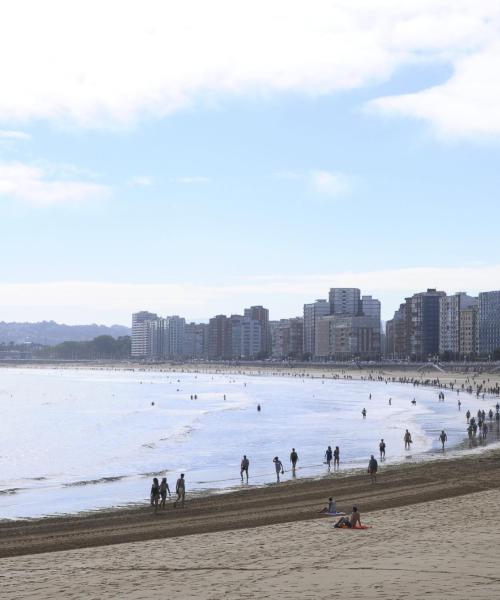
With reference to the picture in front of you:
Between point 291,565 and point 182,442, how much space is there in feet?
113

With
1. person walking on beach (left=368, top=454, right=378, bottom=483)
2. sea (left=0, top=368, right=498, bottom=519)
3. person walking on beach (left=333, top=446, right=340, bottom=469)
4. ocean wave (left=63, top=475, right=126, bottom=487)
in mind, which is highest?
person walking on beach (left=368, top=454, right=378, bottom=483)

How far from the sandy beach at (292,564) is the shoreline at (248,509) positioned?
121cm

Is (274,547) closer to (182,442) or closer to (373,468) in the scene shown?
(373,468)

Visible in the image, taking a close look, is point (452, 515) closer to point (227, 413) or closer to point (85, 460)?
point (85, 460)

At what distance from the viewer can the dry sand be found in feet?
42.7

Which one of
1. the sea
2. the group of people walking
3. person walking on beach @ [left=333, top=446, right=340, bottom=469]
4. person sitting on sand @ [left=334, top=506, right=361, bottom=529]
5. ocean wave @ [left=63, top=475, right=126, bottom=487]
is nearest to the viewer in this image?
person sitting on sand @ [left=334, top=506, right=361, bottom=529]

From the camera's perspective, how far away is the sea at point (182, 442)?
31.1 metres

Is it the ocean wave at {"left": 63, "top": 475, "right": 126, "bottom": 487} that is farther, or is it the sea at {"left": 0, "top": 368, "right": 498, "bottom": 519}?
the ocean wave at {"left": 63, "top": 475, "right": 126, "bottom": 487}

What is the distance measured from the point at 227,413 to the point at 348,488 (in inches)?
1868

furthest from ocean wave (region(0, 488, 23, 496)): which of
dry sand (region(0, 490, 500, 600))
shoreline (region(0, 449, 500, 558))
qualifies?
dry sand (region(0, 490, 500, 600))

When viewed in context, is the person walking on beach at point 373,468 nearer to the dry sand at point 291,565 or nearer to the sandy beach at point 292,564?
the sandy beach at point 292,564

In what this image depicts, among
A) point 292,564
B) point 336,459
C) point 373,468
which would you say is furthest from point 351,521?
point 336,459

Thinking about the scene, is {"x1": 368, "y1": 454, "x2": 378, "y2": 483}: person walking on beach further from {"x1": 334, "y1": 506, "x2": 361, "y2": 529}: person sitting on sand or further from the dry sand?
{"x1": 334, "y1": 506, "x2": 361, "y2": 529}: person sitting on sand

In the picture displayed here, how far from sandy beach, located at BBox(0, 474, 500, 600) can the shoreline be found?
3.98 ft
